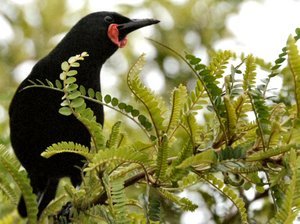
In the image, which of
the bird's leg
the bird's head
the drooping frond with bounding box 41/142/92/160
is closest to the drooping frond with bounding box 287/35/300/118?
the drooping frond with bounding box 41/142/92/160

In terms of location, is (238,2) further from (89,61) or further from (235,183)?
(235,183)

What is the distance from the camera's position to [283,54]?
5.38 feet

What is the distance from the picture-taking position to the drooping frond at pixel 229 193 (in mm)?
1708

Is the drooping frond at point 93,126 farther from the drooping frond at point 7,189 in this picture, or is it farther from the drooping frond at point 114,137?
the drooping frond at point 7,189

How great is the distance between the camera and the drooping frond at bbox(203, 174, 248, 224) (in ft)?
5.60

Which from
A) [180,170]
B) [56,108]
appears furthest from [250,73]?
[56,108]

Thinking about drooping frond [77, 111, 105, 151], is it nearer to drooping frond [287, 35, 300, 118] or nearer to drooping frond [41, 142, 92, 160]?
drooping frond [41, 142, 92, 160]

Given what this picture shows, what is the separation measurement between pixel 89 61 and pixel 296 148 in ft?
5.40

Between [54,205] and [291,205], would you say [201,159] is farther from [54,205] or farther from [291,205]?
[54,205]

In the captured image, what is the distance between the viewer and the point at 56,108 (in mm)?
2830

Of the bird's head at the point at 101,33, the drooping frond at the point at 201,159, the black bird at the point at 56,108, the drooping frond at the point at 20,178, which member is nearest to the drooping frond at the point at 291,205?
the drooping frond at the point at 201,159

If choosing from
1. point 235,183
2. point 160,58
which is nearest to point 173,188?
point 235,183

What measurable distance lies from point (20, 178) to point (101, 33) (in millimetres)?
1412

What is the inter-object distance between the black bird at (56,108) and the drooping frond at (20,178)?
25.8 inches
